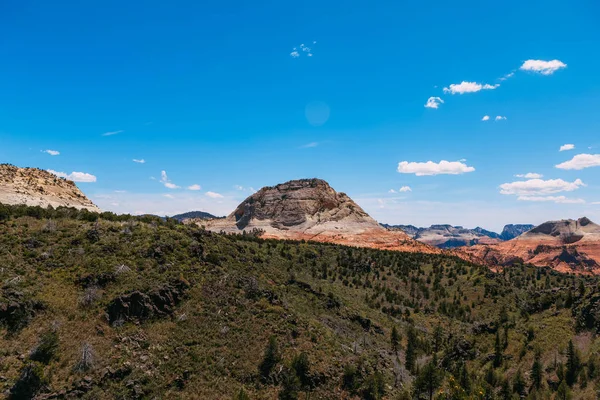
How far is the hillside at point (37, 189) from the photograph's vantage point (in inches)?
2448

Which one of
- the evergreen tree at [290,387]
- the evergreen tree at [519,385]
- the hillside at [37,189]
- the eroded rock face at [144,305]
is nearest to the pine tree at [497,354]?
the evergreen tree at [519,385]

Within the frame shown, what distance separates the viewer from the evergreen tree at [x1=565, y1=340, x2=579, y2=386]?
31.7 metres

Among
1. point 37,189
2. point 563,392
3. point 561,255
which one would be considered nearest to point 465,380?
point 563,392

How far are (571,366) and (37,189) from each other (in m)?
88.5

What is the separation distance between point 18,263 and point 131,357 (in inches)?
639

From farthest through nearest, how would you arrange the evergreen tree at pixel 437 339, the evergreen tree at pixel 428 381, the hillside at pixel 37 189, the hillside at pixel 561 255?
the hillside at pixel 561 255
the hillside at pixel 37 189
the evergreen tree at pixel 437 339
the evergreen tree at pixel 428 381

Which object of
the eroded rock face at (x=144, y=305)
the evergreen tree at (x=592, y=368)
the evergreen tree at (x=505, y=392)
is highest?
the eroded rock face at (x=144, y=305)

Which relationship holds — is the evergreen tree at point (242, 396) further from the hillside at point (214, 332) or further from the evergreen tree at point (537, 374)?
the evergreen tree at point (537, 374)

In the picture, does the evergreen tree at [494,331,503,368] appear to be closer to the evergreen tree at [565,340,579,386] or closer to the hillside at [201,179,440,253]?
the evergreen tree at [565,340,579,386]

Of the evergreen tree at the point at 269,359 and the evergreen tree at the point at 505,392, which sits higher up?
the evergreen tree at the point at 269,359

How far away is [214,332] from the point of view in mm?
35156

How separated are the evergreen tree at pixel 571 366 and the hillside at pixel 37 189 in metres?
77.8

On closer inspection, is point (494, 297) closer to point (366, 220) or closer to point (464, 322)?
point (464, 322)

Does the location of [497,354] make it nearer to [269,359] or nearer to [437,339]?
[437,339]
